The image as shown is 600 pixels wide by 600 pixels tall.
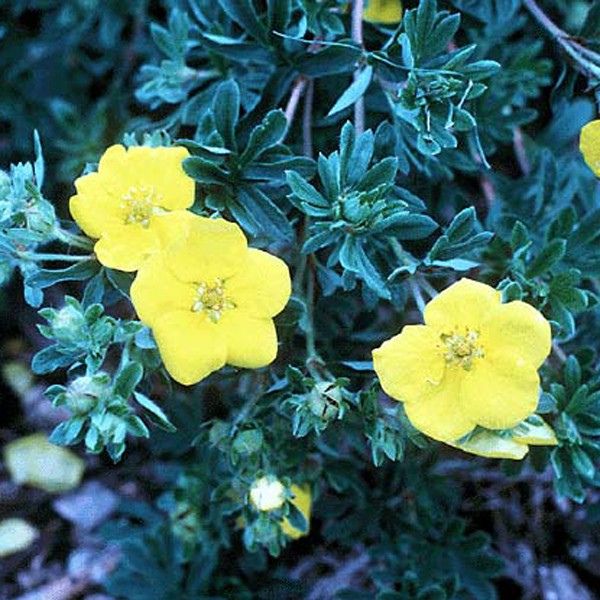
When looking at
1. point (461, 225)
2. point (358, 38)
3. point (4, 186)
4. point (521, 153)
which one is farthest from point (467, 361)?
point (521, 153)

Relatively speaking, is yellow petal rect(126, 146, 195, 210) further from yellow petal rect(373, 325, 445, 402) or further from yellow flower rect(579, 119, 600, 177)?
yellow flower rect(579, 119, 600, 177)

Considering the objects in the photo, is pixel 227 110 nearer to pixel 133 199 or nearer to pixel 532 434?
pixel 133 199

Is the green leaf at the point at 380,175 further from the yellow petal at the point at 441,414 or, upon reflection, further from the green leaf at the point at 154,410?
the green leaf at the point at 154,410

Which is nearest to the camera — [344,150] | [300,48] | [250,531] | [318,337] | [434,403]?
[434,403]

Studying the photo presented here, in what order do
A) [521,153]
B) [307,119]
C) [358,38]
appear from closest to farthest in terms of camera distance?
[358,38] → [307,119] → [521,153]

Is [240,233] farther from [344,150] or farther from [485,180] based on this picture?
[485,180]

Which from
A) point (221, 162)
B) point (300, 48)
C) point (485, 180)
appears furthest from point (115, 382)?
point (485, 180)

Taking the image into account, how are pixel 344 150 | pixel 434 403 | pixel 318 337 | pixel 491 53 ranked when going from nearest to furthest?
1. pixel 434 403
2. pixel 344 150
3. pixel 318 337
4. pixel 491 53
